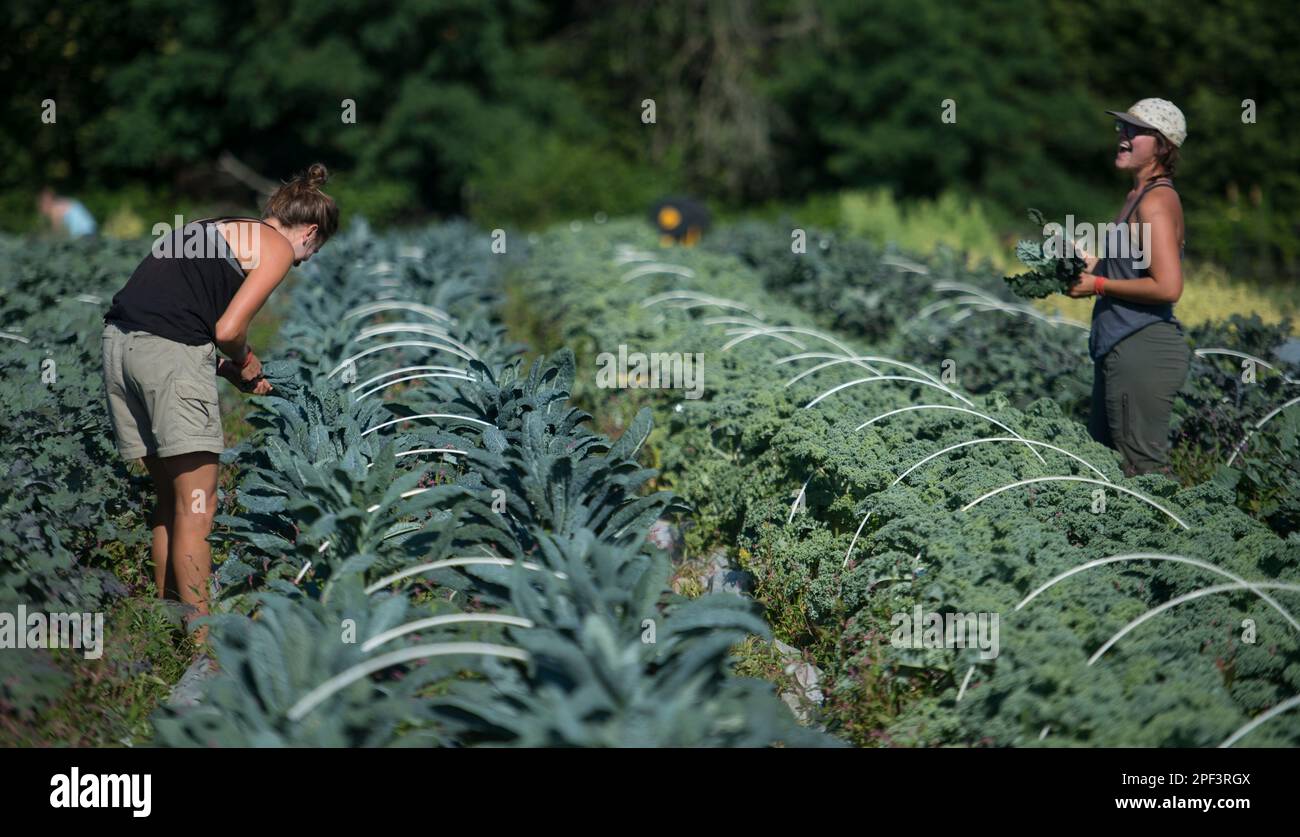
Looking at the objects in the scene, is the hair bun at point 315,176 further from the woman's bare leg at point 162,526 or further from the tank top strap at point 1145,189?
the tank top strap at point 1145,189

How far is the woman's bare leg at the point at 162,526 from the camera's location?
4.62 m

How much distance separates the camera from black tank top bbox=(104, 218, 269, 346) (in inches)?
174

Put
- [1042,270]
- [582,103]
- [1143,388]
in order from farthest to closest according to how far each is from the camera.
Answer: [582,103]
[1042,270]
[1143,388]

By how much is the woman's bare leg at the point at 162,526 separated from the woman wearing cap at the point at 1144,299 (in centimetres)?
389

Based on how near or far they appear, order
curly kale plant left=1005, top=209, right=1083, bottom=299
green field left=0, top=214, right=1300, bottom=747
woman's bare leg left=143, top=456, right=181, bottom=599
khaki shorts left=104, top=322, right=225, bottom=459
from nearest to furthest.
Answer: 1. green field left=0, top=214, right=1300, bottom=747
2. khaki shorts left=104, top=322, right=225, bottom=459
3. woman's bare leg left=143, top=456, right=181, bottom=599
4. curly kale plant left=1005, top=209, right=1083, bottom=299

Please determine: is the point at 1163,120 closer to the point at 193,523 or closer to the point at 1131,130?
the point at 1131,130

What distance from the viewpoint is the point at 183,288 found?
14.6 ft

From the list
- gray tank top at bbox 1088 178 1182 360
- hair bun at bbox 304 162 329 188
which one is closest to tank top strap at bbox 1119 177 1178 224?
gray tank top at bbox 1088 178 1182 360

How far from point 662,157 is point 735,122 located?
69.1 inches

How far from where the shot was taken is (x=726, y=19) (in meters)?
25.4

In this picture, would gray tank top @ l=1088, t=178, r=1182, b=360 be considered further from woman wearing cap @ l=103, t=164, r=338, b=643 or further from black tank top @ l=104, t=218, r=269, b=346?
black tank top @ l=104, t=218, r=269, b=346

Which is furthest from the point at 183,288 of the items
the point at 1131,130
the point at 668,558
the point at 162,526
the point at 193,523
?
the point at 1131,130

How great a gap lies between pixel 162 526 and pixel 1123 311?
4.13 meters

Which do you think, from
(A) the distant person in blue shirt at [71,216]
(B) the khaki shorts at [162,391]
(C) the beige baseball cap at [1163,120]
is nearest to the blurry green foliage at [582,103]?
(A) the distant person in blue shirt at [71,216]
